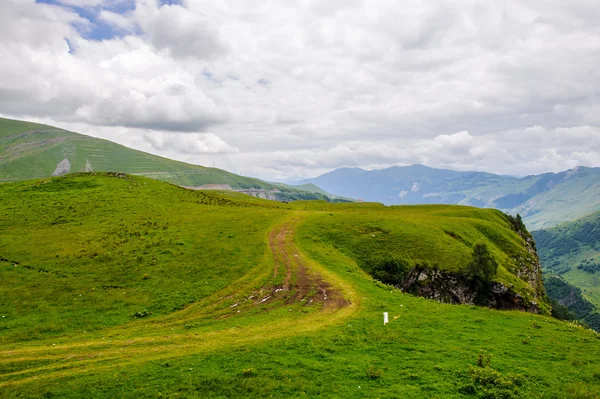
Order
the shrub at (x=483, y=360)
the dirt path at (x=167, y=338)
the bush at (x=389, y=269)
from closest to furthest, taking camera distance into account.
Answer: the shrub at (x=483, y=360) → the dirt path at (x=167, y=338) → the bush at (x=389, y=269)

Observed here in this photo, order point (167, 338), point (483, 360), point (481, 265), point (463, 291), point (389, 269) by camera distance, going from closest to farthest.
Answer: point (483, 360), point (167, 338), point (389, 269), point (481, 265), point (463, 291)

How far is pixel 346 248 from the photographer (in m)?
50.8

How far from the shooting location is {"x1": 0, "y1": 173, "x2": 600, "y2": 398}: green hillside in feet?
62.6

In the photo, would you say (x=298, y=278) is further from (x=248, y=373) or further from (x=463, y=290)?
(x=463, y=290)

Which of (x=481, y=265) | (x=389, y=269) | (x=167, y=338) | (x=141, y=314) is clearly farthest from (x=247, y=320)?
(x=481, y=265)

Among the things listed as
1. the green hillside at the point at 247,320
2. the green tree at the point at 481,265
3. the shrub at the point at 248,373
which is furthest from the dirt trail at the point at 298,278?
the green tree at the point at 481,265

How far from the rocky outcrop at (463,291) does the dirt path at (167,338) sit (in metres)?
17.8

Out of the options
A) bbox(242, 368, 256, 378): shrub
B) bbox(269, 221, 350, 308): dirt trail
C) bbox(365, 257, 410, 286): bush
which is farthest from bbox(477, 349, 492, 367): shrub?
bbox(365, 257, 410, 286): bush

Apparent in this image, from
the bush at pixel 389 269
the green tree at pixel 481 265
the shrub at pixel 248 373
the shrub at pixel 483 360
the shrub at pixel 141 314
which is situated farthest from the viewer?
the green tree at pixel 481 265

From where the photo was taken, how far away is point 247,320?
92.4 ft

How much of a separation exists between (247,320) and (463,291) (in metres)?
35.5

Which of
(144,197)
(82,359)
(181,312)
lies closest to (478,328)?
(181,312)

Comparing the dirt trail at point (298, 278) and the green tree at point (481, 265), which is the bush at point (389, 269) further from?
the dirt trail at point (298, 278)

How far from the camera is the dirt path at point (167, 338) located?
21.4 meters
